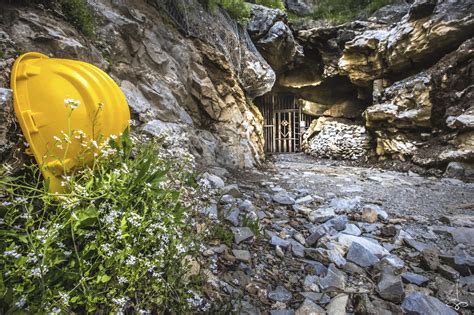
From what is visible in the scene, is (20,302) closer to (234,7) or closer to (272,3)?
(234,7)

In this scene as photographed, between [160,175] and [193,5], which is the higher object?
[193,5]

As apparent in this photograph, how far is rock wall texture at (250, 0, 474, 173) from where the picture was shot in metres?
6.14

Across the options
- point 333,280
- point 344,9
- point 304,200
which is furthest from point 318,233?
point 344,9

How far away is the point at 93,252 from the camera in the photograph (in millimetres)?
1206

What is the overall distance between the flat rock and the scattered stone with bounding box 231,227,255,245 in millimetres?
876

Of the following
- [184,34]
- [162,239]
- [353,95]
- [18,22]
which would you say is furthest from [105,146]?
[353,95]

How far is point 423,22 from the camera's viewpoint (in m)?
6.96

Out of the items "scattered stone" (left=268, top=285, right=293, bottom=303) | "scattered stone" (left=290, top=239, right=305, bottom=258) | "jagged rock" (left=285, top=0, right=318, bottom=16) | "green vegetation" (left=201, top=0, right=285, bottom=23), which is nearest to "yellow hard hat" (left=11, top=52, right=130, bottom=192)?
"scattered stone" (left=268, top=285, right=293, bottom=303)

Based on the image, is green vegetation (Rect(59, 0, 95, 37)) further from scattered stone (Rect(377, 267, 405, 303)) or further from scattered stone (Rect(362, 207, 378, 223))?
scattered stone (Rect(362, 207, 378, 223))

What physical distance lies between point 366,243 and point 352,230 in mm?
323

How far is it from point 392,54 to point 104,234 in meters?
9.95

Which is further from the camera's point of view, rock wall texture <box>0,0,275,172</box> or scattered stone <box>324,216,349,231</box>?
scattered stone <box>324,216,349,231</box>

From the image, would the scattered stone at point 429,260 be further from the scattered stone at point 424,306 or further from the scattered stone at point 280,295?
the scattered stone at point 280,295

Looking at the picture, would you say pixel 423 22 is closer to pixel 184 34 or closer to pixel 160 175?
pixel 184 34
